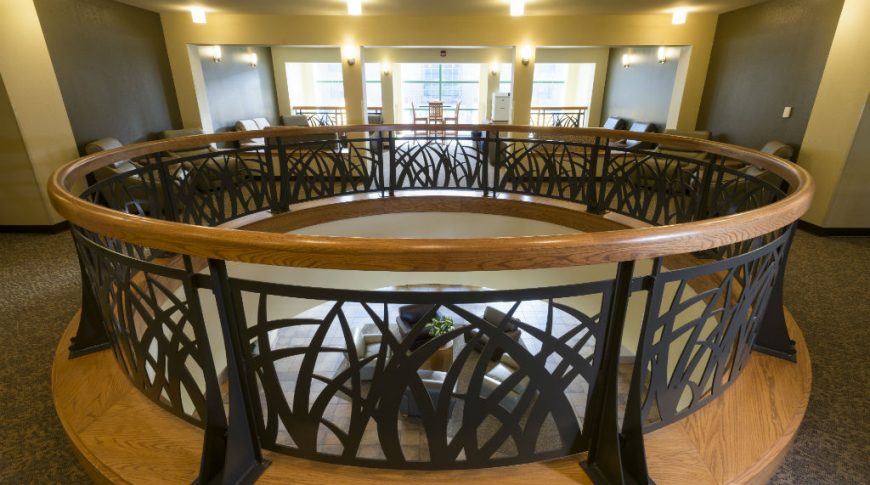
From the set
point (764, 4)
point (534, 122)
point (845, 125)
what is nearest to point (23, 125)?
point (845, 125)

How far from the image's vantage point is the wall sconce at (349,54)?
6514 millimetres

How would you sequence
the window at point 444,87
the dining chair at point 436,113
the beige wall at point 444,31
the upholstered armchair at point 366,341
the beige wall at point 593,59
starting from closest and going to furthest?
the upholstered armchair at point 366,341
the beige wall at point 444,31
the beige wall at point 593,59
the dining chair at point 436,113
the window at point 444,87

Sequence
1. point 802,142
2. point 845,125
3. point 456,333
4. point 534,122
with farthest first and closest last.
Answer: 1. point 534,122
2. point 802,142
3. point 845,125
4. point 456,333

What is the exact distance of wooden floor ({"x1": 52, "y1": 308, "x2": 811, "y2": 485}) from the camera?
126 centimetres

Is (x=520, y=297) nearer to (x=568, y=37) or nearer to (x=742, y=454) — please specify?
(x=742, y=454)

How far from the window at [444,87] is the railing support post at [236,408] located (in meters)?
12.7

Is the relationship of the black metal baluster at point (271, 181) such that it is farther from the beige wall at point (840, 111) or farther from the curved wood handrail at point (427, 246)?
the beige wall at point (840, 111)

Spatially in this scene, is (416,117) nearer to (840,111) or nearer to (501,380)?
(501,380)

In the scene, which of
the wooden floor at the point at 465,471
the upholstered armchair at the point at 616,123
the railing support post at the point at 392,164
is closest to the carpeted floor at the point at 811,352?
the wooden floor at the point at 465,471

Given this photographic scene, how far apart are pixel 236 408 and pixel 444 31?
21.3ft

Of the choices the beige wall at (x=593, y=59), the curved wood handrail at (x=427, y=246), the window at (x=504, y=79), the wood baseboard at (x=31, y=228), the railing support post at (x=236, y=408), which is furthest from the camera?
the window at (x=504, y=79)

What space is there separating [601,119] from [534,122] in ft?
6.48

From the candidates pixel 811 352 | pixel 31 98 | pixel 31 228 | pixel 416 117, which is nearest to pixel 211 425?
pixel 811 352

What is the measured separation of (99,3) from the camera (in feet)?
17.5
